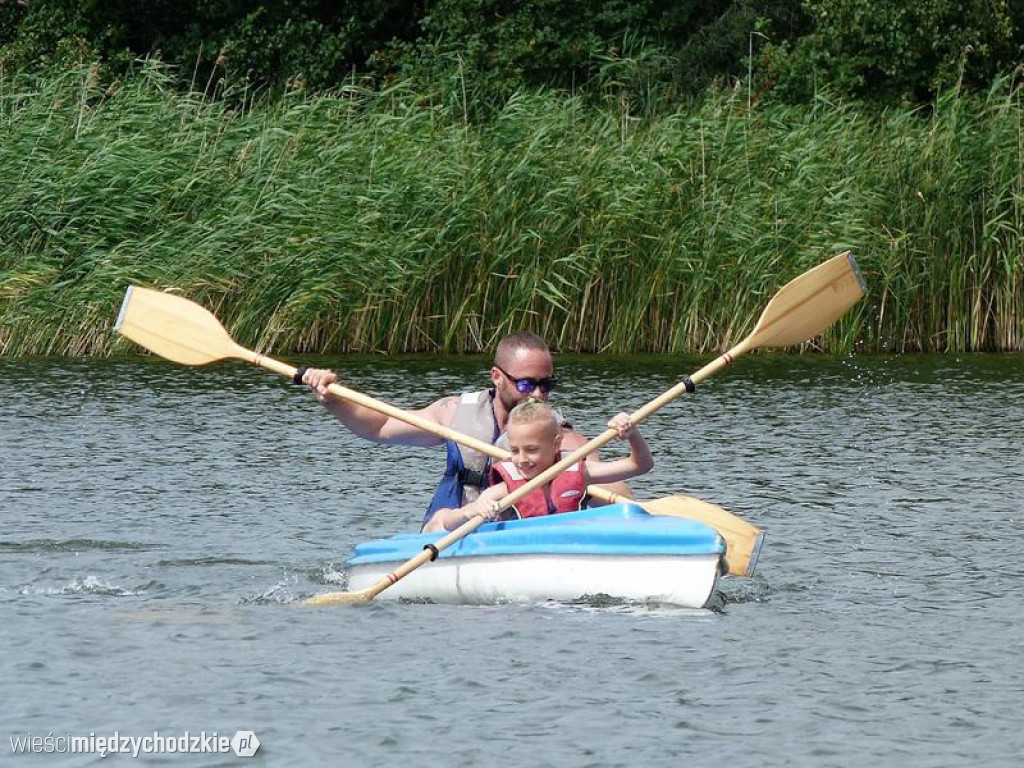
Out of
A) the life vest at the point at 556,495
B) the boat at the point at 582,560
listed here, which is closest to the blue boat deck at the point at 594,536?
the boat at the point at 582,560

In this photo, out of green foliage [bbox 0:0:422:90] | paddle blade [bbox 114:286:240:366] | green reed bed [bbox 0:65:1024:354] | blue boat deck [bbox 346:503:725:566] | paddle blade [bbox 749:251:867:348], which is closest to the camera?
blue boat deck [bbox 346:503:725:566]

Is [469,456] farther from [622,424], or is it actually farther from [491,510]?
[622,424]

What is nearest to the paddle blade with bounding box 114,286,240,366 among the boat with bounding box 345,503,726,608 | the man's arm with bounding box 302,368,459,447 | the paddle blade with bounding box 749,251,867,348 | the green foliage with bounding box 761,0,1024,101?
the man's arm with bounding box 302,368,459,447

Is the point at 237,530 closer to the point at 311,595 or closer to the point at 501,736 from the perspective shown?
the point at 311,595

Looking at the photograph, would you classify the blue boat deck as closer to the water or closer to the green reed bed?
the water

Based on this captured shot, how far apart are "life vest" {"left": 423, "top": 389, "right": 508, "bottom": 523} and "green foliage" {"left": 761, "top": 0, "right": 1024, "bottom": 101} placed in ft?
43.7

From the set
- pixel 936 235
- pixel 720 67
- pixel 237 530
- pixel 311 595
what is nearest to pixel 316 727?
pixel 311 595

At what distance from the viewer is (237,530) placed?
8852 millimetres

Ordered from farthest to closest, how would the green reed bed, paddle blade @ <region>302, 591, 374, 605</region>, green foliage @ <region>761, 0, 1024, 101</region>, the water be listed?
green foliage @ <region>761, 0, 1024, 101</region>, the green reed bed, paddle blade @ <region>302, 591, 374, 605</region>, the water

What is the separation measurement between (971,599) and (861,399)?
19.4 feet

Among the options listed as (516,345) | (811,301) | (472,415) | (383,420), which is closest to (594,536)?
(516,345)

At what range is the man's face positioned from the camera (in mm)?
7215

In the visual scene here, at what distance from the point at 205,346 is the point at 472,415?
1766 mm

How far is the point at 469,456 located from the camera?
754 centimetres
